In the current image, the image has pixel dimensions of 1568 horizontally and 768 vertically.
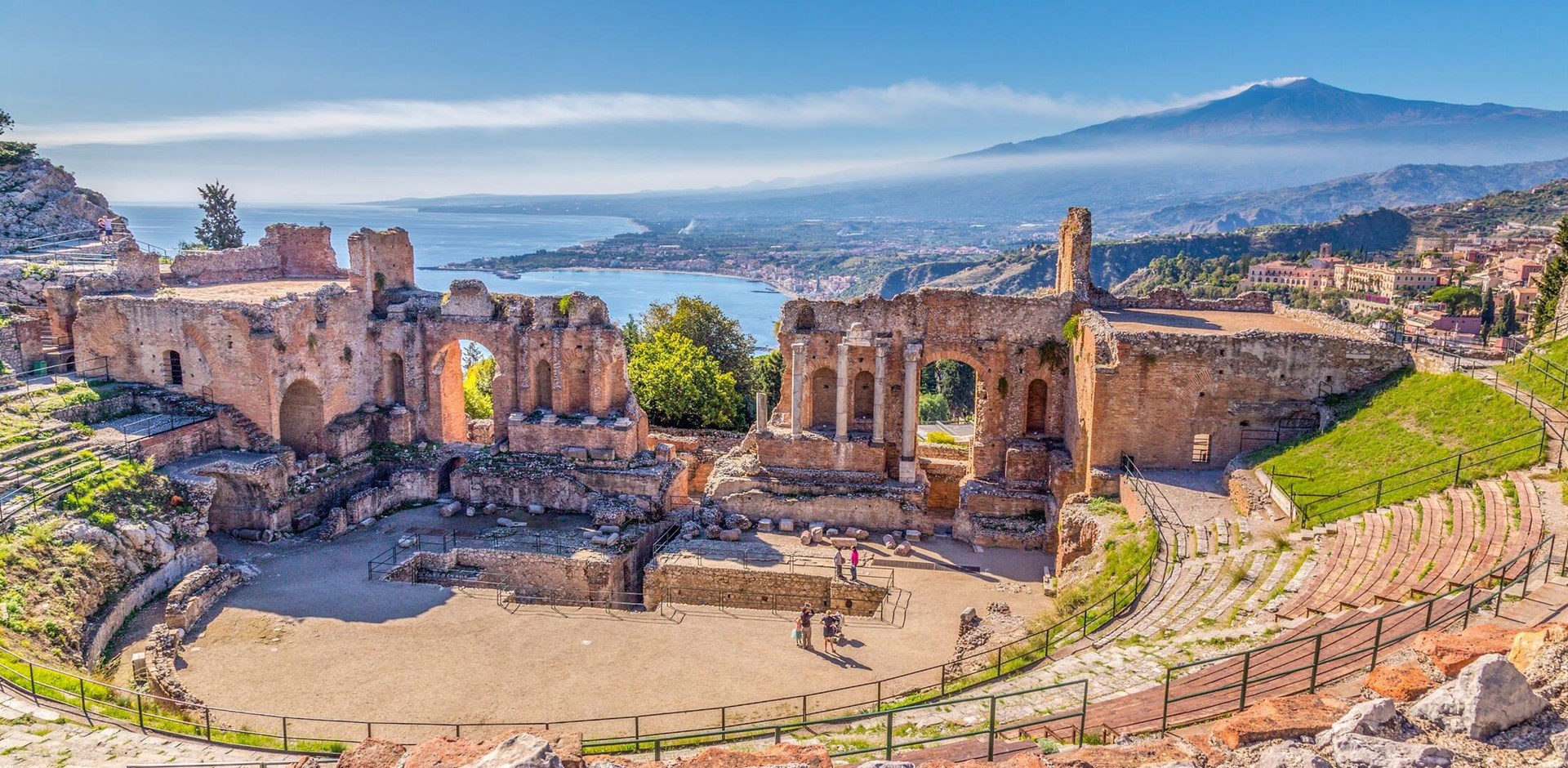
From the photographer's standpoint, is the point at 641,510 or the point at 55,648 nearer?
the point at 55,648

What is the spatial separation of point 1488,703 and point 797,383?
20.8 m

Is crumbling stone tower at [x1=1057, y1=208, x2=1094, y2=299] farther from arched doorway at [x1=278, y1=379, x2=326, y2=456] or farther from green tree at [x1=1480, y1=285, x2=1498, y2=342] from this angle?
green tree at [x1=1480, y1=285, x2=1498, y2=342]

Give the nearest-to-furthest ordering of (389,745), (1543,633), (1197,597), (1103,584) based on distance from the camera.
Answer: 1. (1543,633)
2. (389,745)
3. (1197,597)
4. (1103,584)

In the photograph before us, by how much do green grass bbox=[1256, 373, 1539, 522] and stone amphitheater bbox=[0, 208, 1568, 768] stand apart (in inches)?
19.0

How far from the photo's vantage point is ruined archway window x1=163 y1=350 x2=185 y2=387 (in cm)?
2545

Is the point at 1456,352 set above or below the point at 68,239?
below

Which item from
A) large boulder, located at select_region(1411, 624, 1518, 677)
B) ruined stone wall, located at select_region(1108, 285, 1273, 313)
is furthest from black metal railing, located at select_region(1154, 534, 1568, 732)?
ruined stone wall, located at select_region(1108, 285, 1273, 313)

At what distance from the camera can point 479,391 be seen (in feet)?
141

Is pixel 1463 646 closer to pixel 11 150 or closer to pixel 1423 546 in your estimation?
pixel 1423 546

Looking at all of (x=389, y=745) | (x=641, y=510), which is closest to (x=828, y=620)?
(x=641, y=510)

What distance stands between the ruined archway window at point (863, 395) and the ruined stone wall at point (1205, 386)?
733 centimetres

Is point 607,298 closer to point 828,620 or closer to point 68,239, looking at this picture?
point 68,239

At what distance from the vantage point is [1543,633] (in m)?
8.29

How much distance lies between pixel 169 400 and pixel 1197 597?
987 inches
